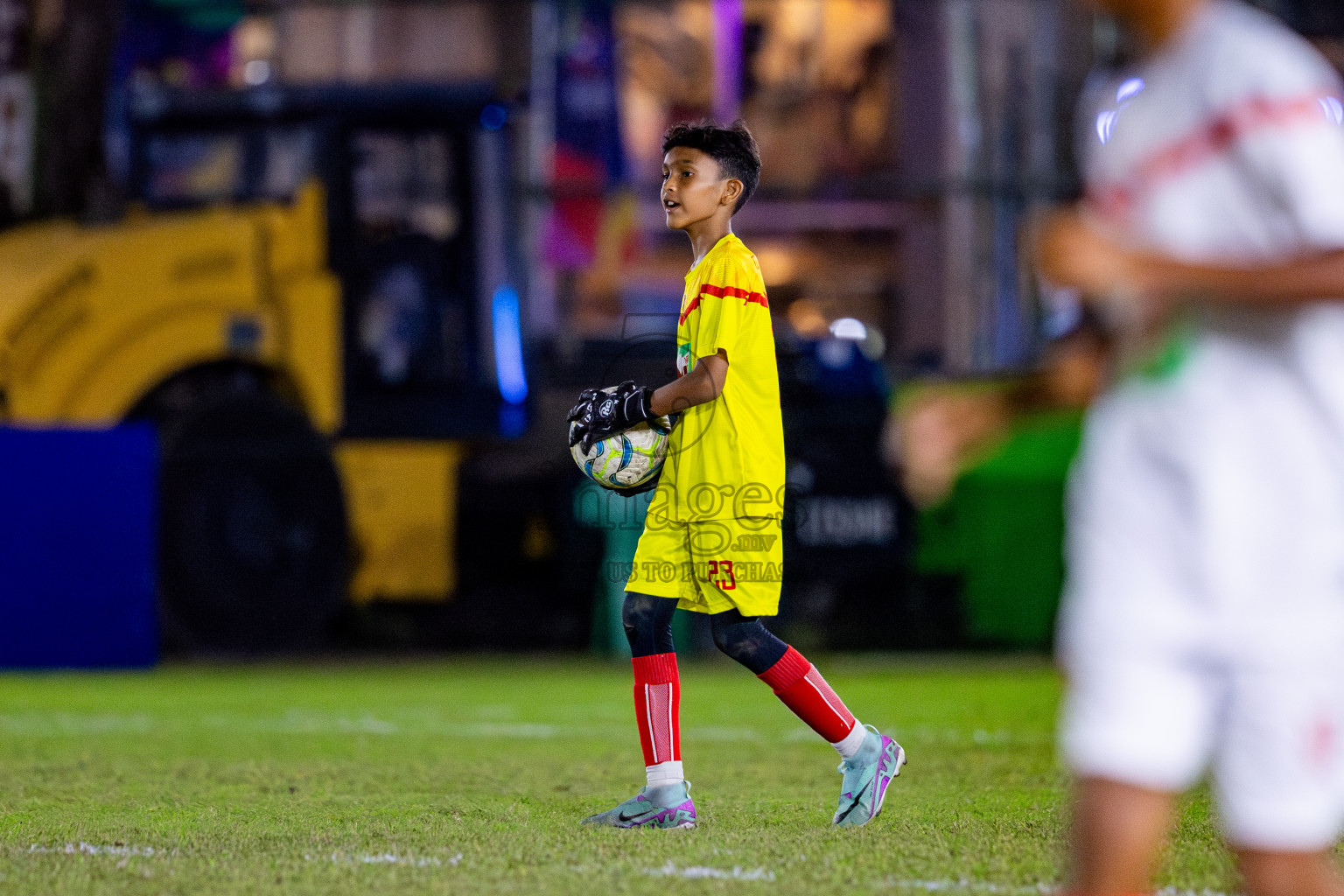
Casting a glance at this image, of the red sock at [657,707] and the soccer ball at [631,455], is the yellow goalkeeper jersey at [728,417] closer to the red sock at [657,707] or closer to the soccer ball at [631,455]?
the soccer ball at [631,455]

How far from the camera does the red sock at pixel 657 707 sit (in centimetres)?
477

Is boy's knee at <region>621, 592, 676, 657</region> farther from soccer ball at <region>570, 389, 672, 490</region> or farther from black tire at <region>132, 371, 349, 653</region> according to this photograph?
black tire at <region>132, 371, 349, 653</region>

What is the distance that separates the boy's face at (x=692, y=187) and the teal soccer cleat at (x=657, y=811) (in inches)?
56.3

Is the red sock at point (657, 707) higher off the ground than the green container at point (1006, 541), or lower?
higher

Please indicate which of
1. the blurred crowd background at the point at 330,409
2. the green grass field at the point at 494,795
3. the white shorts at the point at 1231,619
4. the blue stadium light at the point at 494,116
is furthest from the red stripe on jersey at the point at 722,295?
the blue stadium light at the point at 494,116

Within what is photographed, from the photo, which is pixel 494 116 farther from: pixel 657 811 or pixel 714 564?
pixel 657 811

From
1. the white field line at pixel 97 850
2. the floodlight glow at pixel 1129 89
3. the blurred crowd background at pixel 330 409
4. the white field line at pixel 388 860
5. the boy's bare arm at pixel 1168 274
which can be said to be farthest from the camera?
the blurred crowd background at pixel 330 409

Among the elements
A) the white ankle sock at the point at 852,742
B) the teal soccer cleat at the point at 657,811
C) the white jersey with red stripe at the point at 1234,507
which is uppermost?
the white jersey with red stripe at the point at 1234,507

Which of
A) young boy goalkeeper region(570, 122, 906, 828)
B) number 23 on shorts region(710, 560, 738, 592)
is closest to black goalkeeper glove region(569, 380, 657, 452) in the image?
young boy goalkeeper region(570, 122, 906, 828)

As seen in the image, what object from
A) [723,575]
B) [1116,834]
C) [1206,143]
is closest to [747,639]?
[723,575]

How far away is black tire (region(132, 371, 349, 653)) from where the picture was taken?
1211 cm

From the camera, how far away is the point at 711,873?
4051 mm

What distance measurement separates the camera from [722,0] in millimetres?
20453

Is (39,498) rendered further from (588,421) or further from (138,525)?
(588,421)
